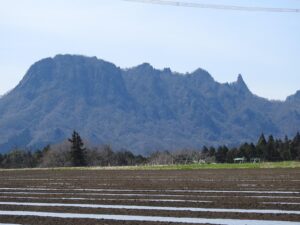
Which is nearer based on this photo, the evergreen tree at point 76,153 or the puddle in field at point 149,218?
the puddle in field at point 149,218

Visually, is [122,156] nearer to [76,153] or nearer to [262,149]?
[76,153]

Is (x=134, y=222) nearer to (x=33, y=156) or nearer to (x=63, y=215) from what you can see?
(x=63, y=215)

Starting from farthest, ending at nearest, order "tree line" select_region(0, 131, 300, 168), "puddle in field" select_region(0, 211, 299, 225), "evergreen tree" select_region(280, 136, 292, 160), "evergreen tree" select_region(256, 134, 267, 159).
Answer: "evergreen tree" select_region(256, 134, 267, 159) → "evergreen tree" select_region(280, 136, 292, 160) → "tree line" select_region(0, 131, 300, 168) → "puddle in field" select_region(0, 211, 299, 225)

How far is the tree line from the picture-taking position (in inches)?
3319

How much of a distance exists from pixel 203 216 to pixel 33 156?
8847 centimetres

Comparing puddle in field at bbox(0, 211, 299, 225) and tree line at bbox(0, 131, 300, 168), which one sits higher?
tree line at bbox(0, 131, 300, 168)

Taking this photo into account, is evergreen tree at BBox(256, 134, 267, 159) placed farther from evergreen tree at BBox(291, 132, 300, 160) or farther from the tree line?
evergreen tree at BBox(291, 132, 300, 160)

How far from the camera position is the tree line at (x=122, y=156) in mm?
84312

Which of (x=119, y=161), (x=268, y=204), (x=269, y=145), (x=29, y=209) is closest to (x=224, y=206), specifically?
(x=268, y=204)

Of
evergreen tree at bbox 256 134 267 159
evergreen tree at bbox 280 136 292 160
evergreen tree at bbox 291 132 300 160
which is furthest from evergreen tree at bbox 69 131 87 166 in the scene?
evergreen tree at bbox 291 132 300 160

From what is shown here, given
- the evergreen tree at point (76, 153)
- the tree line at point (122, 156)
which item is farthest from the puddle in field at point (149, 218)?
the evergreen tree at point (76, 153)

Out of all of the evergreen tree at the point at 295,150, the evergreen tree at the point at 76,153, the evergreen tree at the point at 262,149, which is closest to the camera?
the evergreen tree at the point at 76,153

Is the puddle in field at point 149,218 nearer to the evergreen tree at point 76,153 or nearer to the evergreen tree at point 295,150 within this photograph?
the evergreen tree at point 76,153

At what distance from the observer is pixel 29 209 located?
16.6 m
